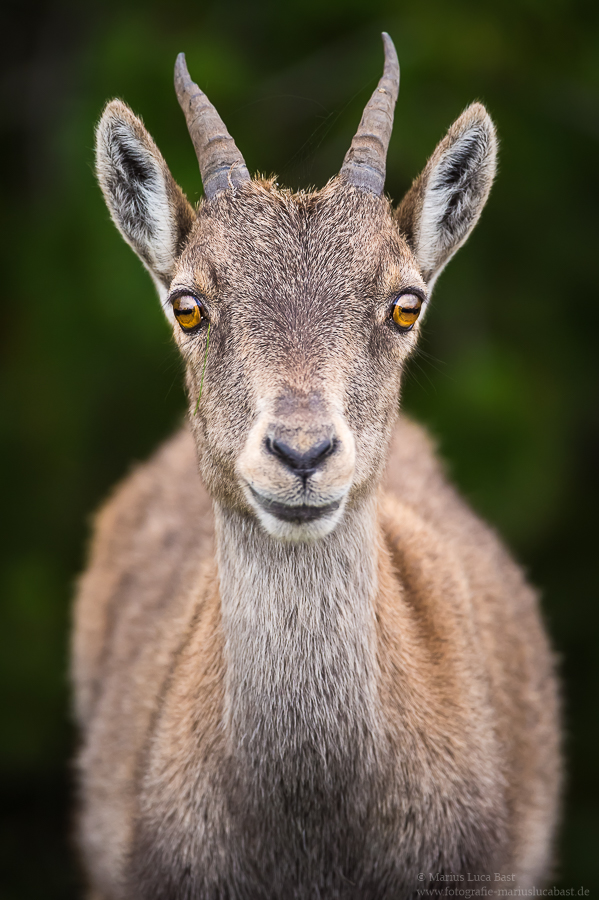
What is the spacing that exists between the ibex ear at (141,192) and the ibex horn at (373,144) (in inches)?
28.8

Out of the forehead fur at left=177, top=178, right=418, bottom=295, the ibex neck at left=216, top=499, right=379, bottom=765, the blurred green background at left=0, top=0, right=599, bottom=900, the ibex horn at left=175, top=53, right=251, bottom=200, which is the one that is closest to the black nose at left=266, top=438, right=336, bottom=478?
the ibex neck at left=216, top=499, right=379, bottom=765

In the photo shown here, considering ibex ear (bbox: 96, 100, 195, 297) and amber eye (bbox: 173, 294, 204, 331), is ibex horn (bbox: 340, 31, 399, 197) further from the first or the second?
amber eye (bbox: 173, 294, 204, 331)

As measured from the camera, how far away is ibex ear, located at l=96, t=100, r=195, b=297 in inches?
162

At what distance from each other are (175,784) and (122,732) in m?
1.40

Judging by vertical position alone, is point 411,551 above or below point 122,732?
above

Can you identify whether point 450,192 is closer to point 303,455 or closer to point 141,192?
point 141,192

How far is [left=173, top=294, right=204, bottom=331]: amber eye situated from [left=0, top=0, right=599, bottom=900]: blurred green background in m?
3.48

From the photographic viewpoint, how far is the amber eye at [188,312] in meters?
3.85

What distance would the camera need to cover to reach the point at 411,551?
4.83m

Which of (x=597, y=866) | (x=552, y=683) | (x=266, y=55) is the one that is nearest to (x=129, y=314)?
(x=266, y=55)

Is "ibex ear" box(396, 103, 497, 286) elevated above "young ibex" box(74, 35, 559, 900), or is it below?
above

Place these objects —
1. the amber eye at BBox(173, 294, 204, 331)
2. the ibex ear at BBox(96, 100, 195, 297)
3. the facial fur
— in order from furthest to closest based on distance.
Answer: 1. the ibex ear at BBox(96, 100, 195, 297)
2. the amber eye at BBox(173, 294, 204, 331)
3. the facial fur

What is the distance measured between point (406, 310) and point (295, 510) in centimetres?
107

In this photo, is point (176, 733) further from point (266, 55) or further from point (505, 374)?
point (266, 55)
